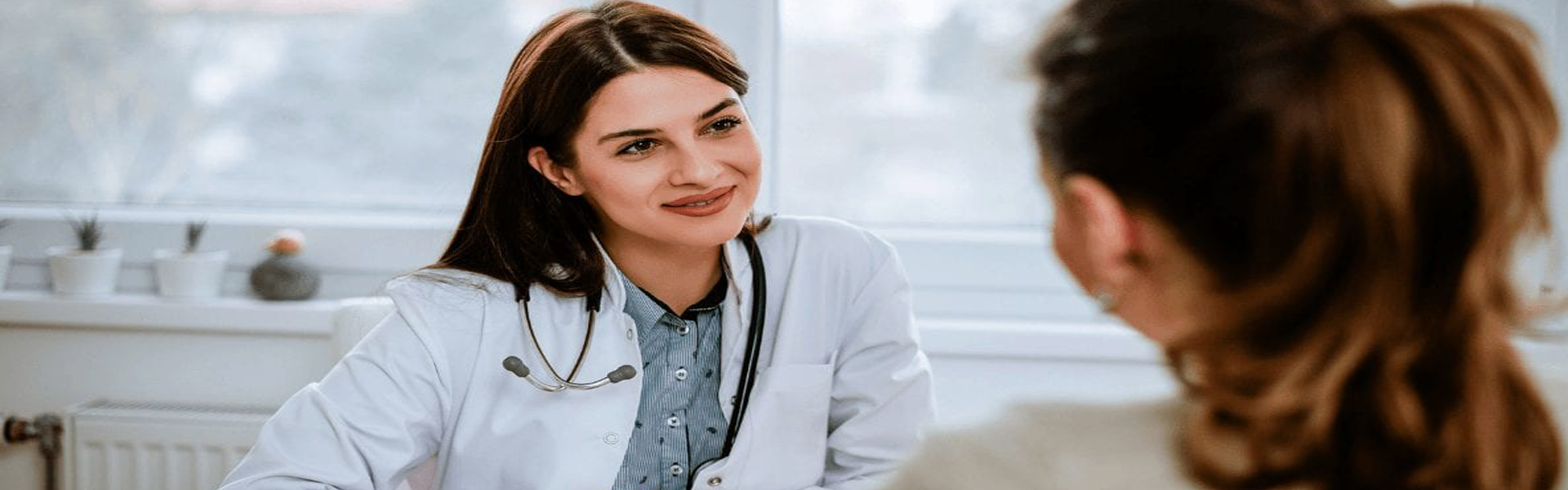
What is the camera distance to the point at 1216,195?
622 millimetres

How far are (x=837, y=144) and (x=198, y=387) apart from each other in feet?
3.69

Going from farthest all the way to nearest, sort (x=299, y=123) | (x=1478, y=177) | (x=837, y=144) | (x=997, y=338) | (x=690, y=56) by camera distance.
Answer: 1. (x=299, y=123)
2. (x=837, y=144)
3. (x=997, y=338)
4. (x=690, y=56)
5. (x=1478, y=177)

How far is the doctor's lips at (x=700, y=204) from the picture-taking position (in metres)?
1.47

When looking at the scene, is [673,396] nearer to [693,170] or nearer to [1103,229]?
[693,170]

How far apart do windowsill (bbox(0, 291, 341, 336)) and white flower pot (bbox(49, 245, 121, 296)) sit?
0.05 ft

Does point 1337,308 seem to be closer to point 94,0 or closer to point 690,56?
point 690,56

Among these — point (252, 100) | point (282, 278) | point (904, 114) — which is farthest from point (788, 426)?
point (252, 100)

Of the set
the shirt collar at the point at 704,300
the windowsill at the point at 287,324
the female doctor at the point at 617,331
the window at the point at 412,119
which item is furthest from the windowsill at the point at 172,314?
the shirt collar at the point at 704,300

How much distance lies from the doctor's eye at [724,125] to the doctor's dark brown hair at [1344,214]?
2.85 ft

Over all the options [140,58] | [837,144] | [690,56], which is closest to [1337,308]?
[690,56]

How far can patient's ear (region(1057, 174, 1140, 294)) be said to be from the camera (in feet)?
2.22

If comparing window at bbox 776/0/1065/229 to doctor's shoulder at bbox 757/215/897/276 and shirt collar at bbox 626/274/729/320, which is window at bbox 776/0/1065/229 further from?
shirt collar at bbox 626/274/729/320

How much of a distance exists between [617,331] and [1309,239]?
988mm

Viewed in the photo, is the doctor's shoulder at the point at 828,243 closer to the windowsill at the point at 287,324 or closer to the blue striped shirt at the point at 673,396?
the blue striped shirt at the point at 673,396
